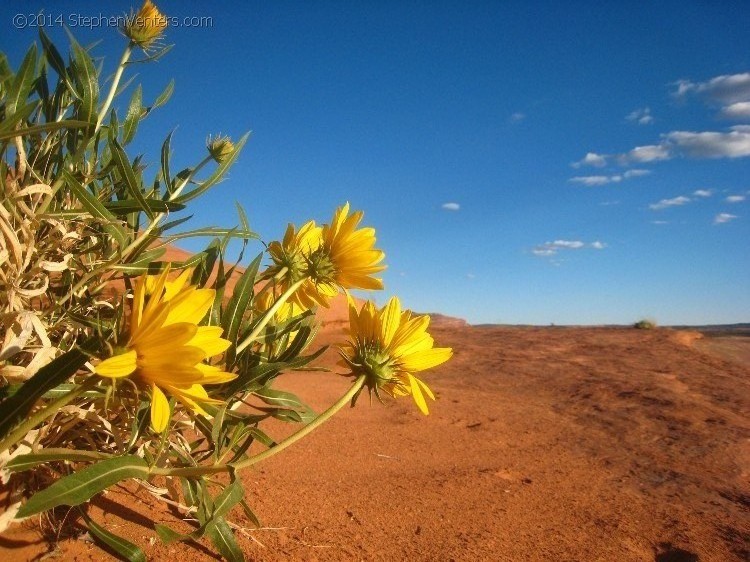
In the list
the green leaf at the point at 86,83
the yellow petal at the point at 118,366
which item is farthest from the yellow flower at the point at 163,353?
the green leaf at the point at 86,83

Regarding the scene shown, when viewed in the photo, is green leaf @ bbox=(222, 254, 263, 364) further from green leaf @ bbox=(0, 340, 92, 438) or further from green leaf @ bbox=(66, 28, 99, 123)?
green leaf @ bbox=(66, 28, 99, 123)

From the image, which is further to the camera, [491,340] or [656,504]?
[491,340]

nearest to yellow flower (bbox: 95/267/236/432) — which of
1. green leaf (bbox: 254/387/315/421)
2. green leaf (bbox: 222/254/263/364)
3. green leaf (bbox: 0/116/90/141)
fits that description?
green leaf (bbox: 0/116/90/141)

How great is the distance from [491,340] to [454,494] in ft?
28.0

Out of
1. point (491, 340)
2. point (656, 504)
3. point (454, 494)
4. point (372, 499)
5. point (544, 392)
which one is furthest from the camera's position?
point (491, 340)

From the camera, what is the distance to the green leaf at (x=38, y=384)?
0.89 metres

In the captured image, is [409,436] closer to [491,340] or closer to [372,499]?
[372,499]

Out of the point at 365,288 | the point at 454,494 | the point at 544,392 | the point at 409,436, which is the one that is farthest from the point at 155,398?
the point at 544,392

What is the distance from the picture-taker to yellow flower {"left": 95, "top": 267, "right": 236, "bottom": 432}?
836 millimetres

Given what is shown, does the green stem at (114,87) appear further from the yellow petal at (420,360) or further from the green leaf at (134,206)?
the yellow petal at (420,360)

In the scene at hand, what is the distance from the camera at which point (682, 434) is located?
421cm

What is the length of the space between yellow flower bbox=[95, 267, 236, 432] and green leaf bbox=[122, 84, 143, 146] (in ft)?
3.68

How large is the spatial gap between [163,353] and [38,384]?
0.78ft

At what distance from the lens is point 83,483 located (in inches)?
37.0
